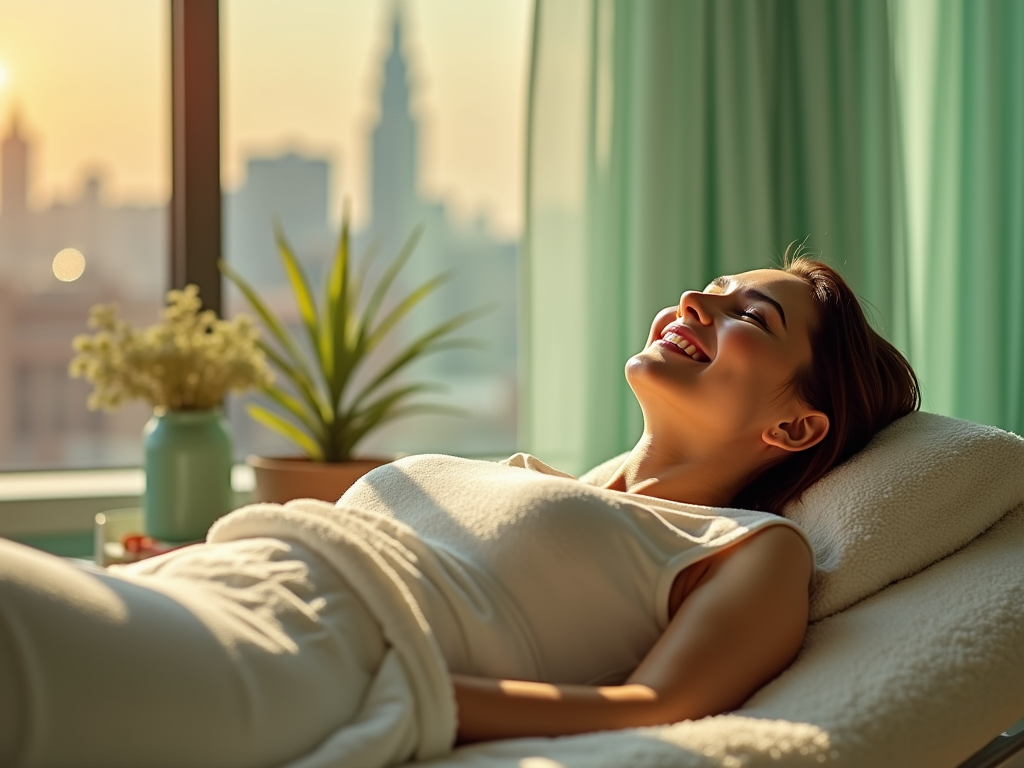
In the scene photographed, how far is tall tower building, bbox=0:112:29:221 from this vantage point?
3129 millimetres

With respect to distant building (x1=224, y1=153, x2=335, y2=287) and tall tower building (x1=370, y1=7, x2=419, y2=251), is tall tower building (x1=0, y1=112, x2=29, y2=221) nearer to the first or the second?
distant building (x1=224, y1=153, x2=335, y2=287)

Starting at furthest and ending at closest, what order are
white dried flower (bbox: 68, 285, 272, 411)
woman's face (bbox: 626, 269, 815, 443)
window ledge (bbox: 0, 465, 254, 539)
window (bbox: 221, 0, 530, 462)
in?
1. window (bbox: 221, 0, 530, 462)
2. window ledge (bbox: 0, 465, 254, 539)
3. white dried flower (bbox: 68, 285, 272, 411)
4. woman's face (bbox: 626, 269, 815, 443)

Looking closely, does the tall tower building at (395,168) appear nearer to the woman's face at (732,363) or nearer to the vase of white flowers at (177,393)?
the vase of white flowers at (177,393)

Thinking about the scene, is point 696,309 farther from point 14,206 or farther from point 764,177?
point 14,206

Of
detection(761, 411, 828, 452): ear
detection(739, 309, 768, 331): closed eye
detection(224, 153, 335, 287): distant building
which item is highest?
detection(224, 153, 335, 287): distant building

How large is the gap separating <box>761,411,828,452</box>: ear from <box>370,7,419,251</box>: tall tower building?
229cm

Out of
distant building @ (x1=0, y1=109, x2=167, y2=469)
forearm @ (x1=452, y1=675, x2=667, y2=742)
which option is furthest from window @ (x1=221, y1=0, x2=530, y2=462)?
forearm @ (x1=452, y1=675, x2=667, y2=742)

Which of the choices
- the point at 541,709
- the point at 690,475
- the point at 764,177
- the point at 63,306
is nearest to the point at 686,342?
the point at 690,475

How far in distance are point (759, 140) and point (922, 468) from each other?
1777 mm

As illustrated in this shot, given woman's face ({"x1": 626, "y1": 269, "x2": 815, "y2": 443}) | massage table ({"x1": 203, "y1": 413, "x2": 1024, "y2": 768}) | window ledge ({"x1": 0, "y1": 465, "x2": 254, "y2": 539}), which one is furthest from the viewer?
window ledge ({"x1": 0, "y1": 465, "x2": 254, "y2": 539})

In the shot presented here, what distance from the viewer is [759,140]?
294cm

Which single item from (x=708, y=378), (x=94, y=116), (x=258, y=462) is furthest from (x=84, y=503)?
(x=708, y=378)

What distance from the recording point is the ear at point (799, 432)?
4.67 feet

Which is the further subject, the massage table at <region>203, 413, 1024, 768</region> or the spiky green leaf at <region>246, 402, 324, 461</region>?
the spiky green leaf at <region>246, 402, 324, 461</region>
